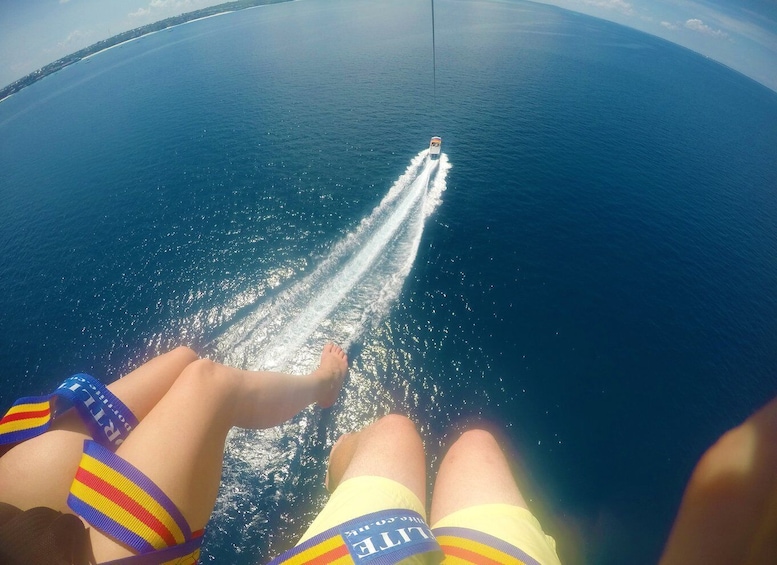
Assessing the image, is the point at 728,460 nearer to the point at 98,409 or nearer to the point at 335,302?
the point at 98,409

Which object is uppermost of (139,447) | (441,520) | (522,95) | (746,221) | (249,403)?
(522,95)

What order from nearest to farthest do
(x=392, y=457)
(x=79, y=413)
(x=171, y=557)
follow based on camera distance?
(x=171, y=557) → (x=79, y=413) → (x=392, y=457)

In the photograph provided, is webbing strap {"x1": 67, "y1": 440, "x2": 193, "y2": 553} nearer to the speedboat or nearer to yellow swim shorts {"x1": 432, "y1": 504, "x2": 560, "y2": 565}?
yellow swim shorts {"x1": 432, "y1": 504, "x2": 560, "y2": 565}

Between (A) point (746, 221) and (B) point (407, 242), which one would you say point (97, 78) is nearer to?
(B) point (407, 242)

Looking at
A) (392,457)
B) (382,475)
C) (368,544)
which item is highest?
(392,457)

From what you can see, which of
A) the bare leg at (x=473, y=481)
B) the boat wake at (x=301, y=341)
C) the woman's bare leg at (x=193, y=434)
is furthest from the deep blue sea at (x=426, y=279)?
the woman's bare leg at (x=193, y=434)

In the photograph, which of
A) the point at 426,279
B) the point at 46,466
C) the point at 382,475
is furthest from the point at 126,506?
the point at 426,279

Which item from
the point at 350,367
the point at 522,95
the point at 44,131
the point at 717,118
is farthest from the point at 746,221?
the point at 44,131
